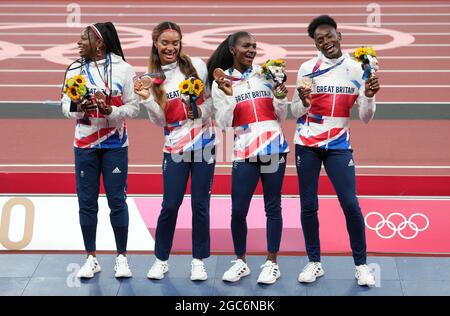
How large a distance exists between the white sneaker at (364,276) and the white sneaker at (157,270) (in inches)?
55.1

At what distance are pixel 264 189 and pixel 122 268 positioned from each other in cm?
118

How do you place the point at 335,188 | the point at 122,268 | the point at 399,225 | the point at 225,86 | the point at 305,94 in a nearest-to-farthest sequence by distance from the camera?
the point at 305,94 < the point at 225,86 < the point at 335,188 < the point at 122,268 < the point at 399,225

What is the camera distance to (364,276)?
23.6 ft

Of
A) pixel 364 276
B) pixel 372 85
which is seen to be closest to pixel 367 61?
pixel 372 85

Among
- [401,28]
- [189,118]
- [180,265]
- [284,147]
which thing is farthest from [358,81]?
[401,28]

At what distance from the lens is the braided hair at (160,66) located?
7113 millimetres

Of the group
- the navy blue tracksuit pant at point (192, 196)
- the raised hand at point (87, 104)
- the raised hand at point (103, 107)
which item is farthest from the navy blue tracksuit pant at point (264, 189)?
the raised hand at point (87, 104)

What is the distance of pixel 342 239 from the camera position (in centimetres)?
792

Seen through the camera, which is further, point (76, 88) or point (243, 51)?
point (243, 51)

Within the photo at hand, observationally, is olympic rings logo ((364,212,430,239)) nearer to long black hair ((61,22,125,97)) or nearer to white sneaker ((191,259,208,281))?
white sneaker ((191,259,208,281))

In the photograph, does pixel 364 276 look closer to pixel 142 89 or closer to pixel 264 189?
pixel 264 189

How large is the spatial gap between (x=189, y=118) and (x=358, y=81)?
47.4 inches

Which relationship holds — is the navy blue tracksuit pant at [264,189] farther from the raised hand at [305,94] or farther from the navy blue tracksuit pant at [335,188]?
the raised hand at [305,94]

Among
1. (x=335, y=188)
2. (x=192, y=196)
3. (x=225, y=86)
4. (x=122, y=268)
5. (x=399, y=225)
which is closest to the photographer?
(x=225, y=86)
